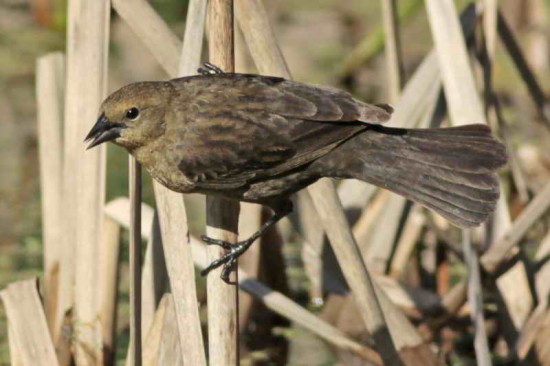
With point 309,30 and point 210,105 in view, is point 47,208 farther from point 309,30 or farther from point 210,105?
point 309,30

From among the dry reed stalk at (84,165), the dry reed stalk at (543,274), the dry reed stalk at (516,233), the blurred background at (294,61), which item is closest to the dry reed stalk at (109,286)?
the dry reed stalk at (84,165)

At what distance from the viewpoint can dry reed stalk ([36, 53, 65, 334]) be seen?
3.73m

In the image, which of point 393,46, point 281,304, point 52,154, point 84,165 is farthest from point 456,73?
point 52,154

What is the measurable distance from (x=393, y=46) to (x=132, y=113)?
1559 mm

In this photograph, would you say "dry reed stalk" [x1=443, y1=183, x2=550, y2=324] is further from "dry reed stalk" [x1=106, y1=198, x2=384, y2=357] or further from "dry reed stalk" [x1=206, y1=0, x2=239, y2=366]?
"dry reed stalk" [x1=206, y1=0, x2=239, y2=366]

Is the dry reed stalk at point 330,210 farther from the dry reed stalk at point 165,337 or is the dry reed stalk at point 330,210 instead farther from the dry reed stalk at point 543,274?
the dry reed stalk at point 543,274

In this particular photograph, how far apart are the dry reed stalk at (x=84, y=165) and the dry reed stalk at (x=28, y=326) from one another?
18 centimetres

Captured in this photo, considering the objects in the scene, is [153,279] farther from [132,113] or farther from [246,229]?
[246,229]

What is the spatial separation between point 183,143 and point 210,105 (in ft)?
0.46

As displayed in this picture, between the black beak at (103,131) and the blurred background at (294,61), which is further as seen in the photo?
the blurred background at (294,61)

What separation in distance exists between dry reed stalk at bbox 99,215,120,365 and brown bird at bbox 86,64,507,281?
0.58 m

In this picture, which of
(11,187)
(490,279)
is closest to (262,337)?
(490,279)

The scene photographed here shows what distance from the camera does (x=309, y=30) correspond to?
24.0 feet

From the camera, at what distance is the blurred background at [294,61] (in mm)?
5434
